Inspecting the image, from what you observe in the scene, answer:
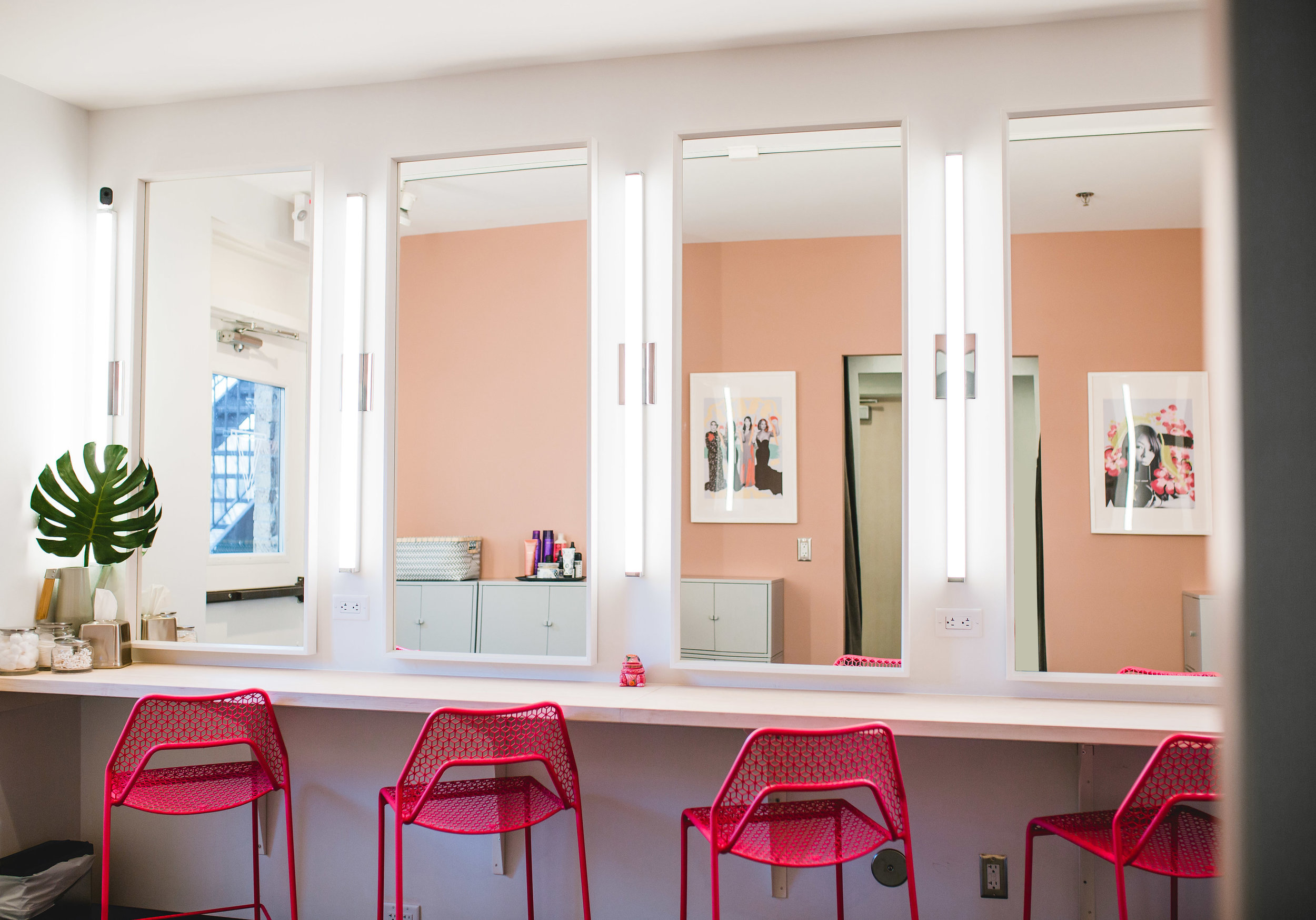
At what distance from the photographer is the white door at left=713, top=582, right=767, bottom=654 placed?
2.78 metres

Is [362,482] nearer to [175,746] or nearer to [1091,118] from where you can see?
[175,746]

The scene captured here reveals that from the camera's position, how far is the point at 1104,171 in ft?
8.74

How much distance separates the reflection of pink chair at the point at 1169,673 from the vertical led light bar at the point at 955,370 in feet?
1.72

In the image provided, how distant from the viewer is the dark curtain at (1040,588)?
2.63 metres

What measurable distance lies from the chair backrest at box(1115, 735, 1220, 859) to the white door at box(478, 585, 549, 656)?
1.70 metres

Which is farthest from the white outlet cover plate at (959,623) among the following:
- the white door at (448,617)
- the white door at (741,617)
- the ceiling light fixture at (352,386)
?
the ceiling light fixture at (352,386)

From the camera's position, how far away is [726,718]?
242 centimetres

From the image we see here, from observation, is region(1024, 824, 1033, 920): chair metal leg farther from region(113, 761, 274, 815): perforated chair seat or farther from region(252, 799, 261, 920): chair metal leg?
region(252, 799, 261, 920): chair metal leg

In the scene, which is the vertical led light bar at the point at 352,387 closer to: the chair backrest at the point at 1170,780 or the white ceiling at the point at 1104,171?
the white ceiling at the point at 1104,171

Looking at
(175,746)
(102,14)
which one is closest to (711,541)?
(175,746)

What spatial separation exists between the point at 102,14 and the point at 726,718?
9.36 feet

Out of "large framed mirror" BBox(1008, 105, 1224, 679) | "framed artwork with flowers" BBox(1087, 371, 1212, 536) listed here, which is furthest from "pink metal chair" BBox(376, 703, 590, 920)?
"framed artwork with flowers" BBox(1087, 371, 1212, 536)

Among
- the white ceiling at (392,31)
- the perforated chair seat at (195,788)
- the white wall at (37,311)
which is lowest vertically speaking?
the perforated chair seat at (195,788)

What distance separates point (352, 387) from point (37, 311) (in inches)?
47.1
